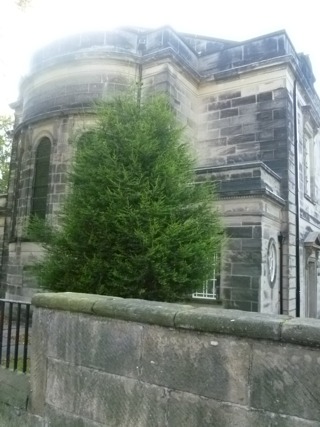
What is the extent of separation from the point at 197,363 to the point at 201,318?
13.1 inches

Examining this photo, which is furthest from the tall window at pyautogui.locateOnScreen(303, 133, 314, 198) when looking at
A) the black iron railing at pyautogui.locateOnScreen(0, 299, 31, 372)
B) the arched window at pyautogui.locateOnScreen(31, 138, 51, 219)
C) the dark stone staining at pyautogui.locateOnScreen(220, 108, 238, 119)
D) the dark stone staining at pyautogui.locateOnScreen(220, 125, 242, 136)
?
the black iron railing at pyautogui.locateOnScreen(0, 299, 31, 372)

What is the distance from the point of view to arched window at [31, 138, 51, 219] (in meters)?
12.0

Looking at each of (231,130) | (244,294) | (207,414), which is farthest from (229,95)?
(207,414)

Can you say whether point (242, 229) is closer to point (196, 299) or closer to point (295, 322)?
point (196, 299)

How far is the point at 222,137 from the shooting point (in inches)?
535

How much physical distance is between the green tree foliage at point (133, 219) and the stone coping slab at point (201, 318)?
162 centimetres

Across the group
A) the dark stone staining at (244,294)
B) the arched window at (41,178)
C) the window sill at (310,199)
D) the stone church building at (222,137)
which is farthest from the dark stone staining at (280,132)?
the arched window at (41,178)

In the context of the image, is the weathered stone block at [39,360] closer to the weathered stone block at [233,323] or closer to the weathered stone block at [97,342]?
the weathered stone block at [97,342]

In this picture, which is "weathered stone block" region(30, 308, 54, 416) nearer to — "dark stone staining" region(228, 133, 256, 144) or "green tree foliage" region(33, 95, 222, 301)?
"green tree foliage" region(33, 95, 222, 301)

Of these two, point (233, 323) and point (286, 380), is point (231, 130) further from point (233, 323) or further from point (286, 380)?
point (286, 380)

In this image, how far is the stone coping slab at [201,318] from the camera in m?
2.42

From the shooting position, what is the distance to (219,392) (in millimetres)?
2652

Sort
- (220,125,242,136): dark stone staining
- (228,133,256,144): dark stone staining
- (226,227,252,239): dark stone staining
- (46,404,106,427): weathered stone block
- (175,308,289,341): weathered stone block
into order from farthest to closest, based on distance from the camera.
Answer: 1. (220,125,242,136): dark stone staining
2. (228,133,256,144): dark stone staining
3. (226,227,252,239): dark stone staining
4. (46,404,106,427): weathered stone block
5. (175,308,289,341): weathered stone block

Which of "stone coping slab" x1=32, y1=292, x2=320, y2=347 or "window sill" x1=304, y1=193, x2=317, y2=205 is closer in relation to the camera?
"stone coping slab" x1=32, y1=292, x2=320, y2=347
